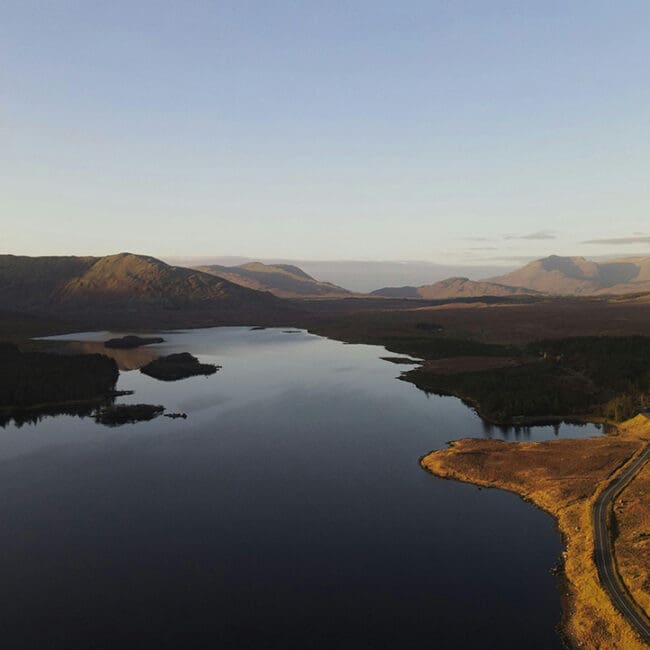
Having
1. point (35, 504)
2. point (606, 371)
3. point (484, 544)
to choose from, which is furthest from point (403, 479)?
point (606, 371)

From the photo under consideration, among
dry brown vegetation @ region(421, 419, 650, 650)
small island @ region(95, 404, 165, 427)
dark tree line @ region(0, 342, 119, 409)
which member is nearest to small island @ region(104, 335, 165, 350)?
dark tree line @ region(0, 342, 119, 409)

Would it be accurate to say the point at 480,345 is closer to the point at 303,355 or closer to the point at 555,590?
the point at 303,355

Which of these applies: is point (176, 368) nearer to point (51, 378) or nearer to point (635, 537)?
point (51, 378)

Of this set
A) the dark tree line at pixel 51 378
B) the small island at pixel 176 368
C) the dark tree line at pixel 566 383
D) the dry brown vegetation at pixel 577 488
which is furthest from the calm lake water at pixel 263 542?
the small island at pixel 176 368

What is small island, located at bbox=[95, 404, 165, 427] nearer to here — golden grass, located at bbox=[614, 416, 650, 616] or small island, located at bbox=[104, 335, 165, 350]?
golden grass, located at bbox=[614, 416, 650, 616]

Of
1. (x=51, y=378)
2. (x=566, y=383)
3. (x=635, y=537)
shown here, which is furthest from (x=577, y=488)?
(x=51, y=378)

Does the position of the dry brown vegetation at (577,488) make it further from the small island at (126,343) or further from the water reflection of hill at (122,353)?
the small island at (126,343)
